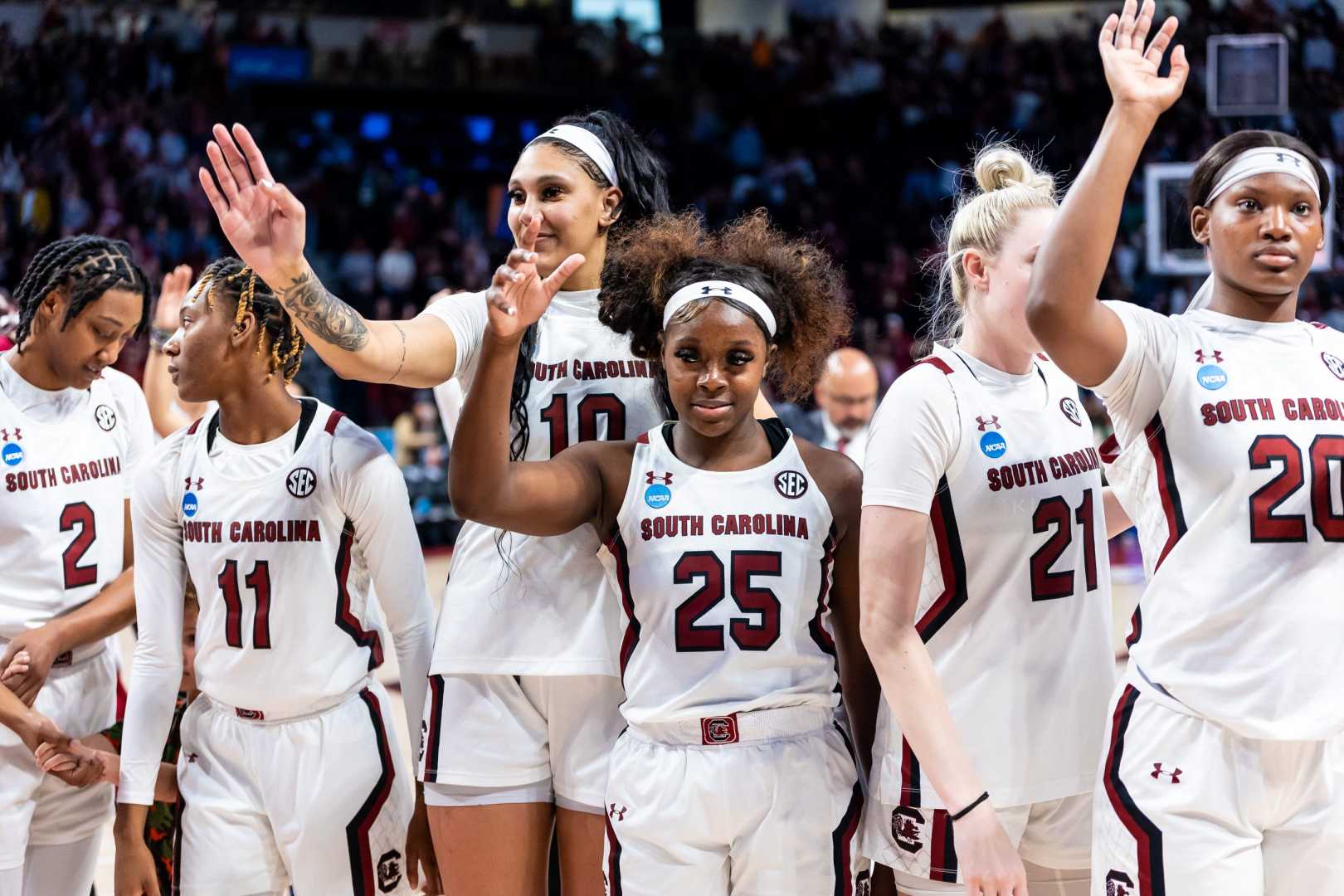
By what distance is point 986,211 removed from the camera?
2.82 m

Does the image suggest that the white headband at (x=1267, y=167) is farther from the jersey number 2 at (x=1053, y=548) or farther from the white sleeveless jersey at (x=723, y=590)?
the white sleeveless jersey at (x=723, y=590)

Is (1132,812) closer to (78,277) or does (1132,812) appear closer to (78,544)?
(78,544)

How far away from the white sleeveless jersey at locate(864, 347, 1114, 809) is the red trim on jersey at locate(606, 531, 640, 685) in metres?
0.53

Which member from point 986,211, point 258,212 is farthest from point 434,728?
point 986,211

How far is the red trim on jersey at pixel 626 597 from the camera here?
2.86 metres

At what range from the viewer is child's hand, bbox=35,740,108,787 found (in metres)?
3.40

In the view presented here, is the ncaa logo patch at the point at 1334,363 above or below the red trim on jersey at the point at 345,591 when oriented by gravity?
above

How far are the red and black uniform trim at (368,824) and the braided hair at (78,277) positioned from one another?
1.27 metres

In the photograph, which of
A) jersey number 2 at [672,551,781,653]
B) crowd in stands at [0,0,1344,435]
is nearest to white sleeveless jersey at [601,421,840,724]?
jersey number 2 at [672,551,781,653]

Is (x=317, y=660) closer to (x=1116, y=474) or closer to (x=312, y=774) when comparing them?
(x=312, y=774)

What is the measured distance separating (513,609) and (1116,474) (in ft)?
4.15

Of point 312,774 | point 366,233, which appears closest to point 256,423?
point 312,774

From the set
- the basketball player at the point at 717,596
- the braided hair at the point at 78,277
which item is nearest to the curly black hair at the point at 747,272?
the basketball player at the point at 717,596

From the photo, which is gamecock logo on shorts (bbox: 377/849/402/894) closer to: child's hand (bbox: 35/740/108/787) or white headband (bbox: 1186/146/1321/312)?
child's hand (bbox: 35/740/108/787)
